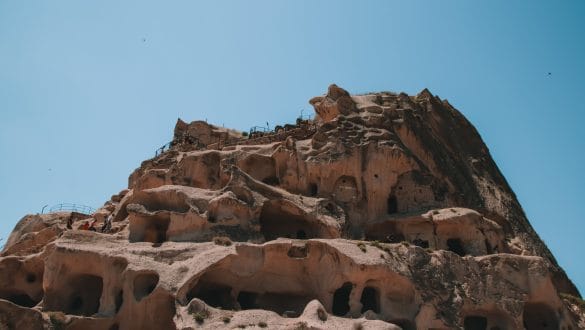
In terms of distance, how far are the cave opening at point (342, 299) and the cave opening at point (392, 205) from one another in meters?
9.47

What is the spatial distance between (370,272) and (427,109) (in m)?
21.1

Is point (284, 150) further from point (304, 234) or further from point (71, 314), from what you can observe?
point (71, 314)

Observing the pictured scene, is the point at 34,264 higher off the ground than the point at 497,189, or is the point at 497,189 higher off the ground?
the point at 497,189

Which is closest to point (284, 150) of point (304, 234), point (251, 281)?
point (304, 234)

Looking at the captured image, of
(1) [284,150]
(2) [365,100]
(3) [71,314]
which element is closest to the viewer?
(3) [71,314]

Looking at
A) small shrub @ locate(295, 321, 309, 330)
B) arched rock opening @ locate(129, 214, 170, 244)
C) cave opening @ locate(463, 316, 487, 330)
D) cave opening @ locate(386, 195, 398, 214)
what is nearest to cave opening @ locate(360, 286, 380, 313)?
small shrub @ locate(295, 321, 309, 330)

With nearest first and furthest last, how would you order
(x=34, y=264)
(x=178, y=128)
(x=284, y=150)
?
1. (x=34, y=264)
2. (x=284, y=150)
3. (x=178, y=128)

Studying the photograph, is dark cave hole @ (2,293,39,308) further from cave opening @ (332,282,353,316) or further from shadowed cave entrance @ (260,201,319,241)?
cave opening @ (332,282,353,316)

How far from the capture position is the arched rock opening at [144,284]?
32.2m

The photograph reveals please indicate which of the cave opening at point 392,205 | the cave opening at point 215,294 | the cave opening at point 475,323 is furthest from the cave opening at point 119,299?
the cave opening at point 392,205

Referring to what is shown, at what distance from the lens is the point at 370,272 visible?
3222cm

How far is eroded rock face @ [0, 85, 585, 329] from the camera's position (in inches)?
1256

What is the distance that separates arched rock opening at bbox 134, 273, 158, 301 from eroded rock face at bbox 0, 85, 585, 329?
0.22 ft

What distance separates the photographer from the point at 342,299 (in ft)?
114
